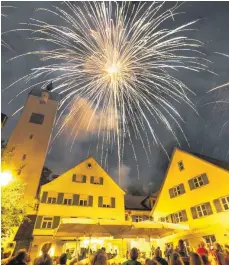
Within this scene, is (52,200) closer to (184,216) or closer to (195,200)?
(184,216)

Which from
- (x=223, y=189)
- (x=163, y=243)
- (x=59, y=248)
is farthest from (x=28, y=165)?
(x=223, y=189)

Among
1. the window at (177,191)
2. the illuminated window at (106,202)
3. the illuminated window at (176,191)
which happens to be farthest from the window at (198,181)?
the illuminated window at (106,202)

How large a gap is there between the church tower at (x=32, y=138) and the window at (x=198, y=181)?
19451 millimetres

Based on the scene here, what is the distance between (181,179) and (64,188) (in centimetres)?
1368

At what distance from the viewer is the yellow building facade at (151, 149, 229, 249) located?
18.6 metres

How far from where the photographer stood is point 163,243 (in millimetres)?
24484

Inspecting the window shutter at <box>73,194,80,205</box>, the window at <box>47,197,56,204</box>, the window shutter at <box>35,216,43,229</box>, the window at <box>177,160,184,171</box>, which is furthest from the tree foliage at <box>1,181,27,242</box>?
the window at <box>177,160,184,171</box>

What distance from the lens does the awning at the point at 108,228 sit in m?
12.6

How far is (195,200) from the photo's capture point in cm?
2133

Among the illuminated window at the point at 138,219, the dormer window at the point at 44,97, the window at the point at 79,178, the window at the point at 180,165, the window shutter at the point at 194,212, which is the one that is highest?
the dormer window at the point at 44,97

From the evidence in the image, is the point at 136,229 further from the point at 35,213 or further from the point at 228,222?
the point at 35,213

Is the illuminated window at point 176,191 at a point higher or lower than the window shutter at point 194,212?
higher

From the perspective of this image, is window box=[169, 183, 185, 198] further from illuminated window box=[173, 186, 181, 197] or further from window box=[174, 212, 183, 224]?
window box=[174, 212, 183, 224]

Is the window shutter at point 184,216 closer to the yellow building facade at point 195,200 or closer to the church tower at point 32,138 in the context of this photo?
the yellow building facade at point 195,200
